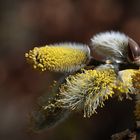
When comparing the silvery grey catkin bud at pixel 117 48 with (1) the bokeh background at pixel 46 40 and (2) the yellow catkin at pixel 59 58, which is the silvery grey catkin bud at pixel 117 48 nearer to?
(2) the yellow catkin at pixel 59 58

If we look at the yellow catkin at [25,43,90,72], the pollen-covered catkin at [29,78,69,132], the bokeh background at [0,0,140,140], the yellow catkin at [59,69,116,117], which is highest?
the bokeh background at [0,0,140,140]

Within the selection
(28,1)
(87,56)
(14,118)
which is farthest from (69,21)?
(87,56)

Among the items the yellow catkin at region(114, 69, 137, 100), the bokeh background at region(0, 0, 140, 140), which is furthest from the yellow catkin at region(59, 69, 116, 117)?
the bokeh background at region(0, 0, 140, 140)

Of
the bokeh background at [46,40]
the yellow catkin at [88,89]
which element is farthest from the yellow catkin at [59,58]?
the bokeh background at [46,40]

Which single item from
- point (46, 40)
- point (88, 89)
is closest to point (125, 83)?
point (88, 89)

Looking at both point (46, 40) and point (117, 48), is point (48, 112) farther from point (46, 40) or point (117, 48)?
point (46, 40)

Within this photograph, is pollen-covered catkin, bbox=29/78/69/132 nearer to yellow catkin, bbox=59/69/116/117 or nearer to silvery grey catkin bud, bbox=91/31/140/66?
yellow catkin, bbox=59/69/116/117

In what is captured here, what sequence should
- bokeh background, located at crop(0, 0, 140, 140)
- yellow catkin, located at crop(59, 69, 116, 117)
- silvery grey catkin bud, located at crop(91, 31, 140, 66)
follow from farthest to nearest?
bokeh background, located at crop(0, 0, 140, 140) → silvery grey catkin bud, located at crop(91, 31, 140, 66) → yellow catkin, located at crop(59, 69, 116, 117)
